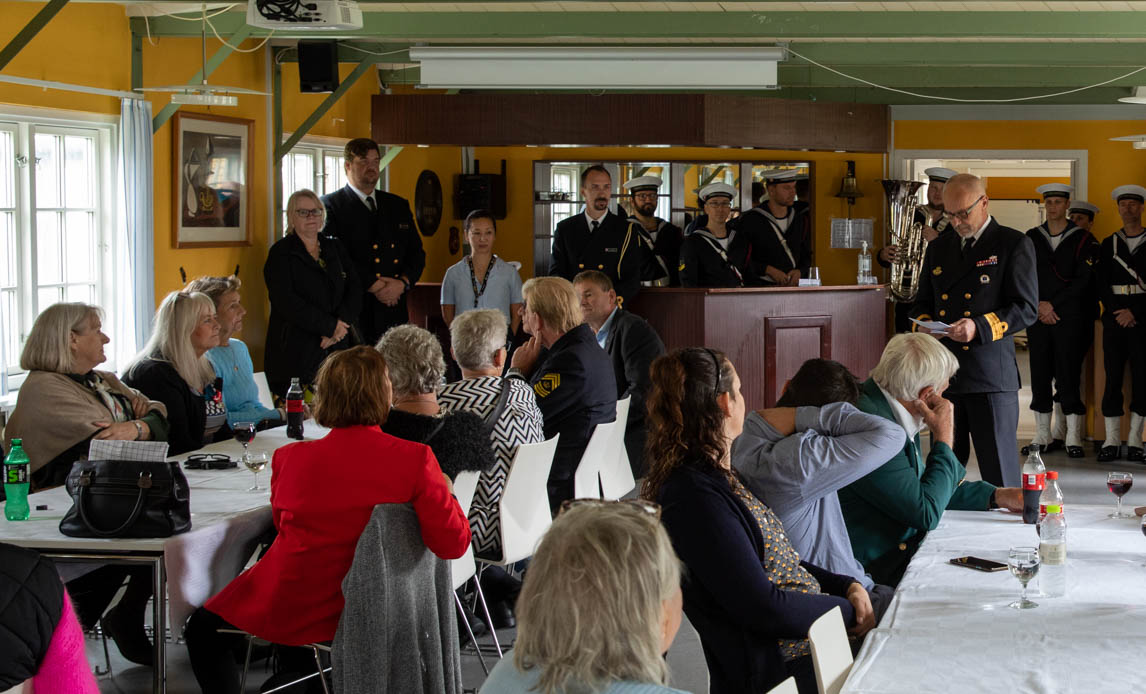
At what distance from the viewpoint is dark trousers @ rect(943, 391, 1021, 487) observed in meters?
5.53

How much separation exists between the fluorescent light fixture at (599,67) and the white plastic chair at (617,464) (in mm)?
3263

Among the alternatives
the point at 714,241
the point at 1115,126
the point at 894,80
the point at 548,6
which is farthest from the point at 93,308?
the point at 1115,126

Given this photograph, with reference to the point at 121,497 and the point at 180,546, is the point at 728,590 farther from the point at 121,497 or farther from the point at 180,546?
the point at 121,497

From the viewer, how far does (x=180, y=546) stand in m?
3.62

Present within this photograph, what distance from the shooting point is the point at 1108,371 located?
9719mm

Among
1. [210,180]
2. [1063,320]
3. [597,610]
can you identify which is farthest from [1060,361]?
[597,610]

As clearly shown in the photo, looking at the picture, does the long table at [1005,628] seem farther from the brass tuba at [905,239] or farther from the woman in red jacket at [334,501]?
the brass tuba at [905,239]

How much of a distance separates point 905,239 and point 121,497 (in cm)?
1026

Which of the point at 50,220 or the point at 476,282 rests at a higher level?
the point at 50,220

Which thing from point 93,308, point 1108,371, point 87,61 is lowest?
point 1108,371

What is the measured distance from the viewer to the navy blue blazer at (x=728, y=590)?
289 cm

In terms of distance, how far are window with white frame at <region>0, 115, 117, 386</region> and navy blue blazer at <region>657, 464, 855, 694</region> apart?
15.2 ft

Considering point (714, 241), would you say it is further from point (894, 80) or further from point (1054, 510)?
point (1054, 510)

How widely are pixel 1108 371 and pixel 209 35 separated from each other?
6868 millimetres
